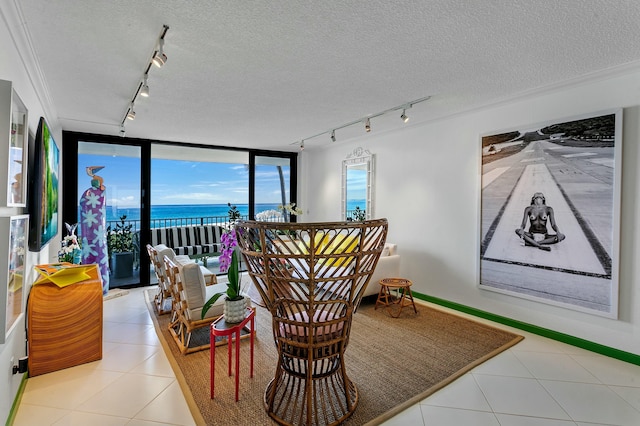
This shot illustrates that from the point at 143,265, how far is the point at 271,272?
430cm

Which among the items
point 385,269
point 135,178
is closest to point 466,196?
point 385,269

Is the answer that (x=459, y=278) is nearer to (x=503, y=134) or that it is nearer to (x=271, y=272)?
(x=503, y=134)

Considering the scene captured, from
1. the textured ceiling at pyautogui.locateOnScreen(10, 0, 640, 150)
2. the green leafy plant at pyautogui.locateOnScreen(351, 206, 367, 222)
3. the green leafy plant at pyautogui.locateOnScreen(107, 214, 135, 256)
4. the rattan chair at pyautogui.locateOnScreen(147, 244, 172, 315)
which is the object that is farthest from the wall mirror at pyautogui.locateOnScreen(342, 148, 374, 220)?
the green leafy plant at pyautogui.locateOnScreen(107, 214, 135, 256)

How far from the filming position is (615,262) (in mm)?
2576

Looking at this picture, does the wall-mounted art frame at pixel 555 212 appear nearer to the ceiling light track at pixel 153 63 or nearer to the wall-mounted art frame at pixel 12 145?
the ceiling light track at pixel 153 63

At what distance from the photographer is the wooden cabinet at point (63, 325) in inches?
91.7

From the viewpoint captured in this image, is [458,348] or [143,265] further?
[143,265]

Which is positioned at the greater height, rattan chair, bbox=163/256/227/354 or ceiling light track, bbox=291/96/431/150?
ceiling light track, bbox=291/96/431/150

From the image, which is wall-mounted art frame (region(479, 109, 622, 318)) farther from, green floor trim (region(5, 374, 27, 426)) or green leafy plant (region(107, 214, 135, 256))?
green leafy plant (region(107, 214, 135, 256))

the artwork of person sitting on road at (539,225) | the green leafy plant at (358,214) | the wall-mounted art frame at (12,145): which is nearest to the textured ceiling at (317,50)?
the wall-mounted art frame at (12,145)

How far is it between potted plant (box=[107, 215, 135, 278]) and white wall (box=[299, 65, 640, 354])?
3796mm

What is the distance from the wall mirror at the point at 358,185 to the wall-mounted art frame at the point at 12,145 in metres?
4.28

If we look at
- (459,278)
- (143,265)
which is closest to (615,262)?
(459,278)

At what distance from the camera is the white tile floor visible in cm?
192
